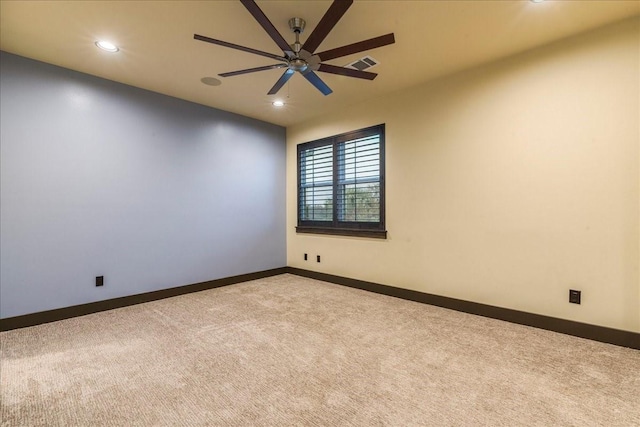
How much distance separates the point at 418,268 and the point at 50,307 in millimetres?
4187

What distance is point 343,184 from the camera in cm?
453

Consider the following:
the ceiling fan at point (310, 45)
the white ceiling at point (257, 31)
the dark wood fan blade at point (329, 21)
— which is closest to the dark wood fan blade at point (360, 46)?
the ceiling fan at point (310, 45)

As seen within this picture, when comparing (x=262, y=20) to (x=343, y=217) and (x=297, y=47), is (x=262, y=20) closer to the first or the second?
(x=297, y=47)

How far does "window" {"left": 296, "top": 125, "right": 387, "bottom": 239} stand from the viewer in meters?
4.14

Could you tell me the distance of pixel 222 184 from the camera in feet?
14.8

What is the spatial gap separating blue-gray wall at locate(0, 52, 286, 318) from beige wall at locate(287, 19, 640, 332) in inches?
96.7

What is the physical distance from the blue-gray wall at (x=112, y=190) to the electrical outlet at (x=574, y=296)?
162 inches

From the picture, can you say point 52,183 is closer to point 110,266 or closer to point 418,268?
point 110,266

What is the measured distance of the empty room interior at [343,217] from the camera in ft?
6.13

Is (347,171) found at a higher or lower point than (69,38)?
lower

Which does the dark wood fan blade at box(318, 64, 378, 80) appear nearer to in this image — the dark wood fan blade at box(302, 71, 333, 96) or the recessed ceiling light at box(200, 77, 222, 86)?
the dark wood fan blade at box(302, 71, 333, 96)

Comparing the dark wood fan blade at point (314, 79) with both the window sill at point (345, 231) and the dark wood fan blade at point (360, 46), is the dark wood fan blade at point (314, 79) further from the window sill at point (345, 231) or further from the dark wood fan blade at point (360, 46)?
the window sill at point (345, 231)

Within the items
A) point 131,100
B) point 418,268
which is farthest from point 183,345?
point 131,100

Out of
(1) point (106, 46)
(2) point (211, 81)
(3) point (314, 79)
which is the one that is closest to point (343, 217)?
(3) point (314, 79)
